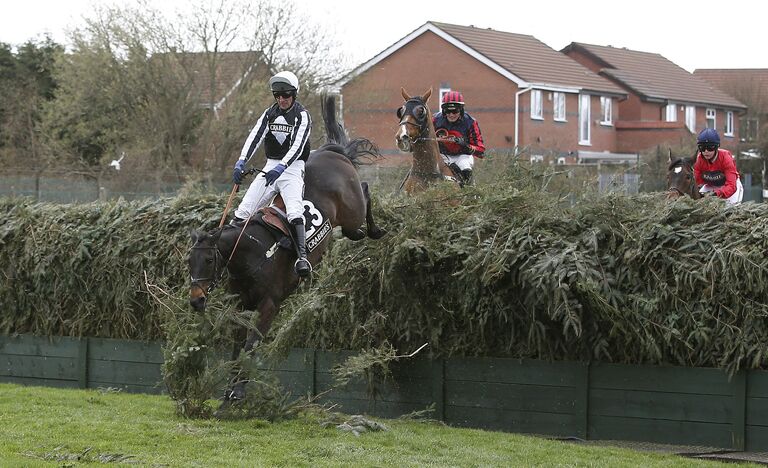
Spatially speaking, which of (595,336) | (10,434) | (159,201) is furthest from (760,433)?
(159,201)

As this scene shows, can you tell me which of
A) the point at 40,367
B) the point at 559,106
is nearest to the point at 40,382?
the point at 40,367

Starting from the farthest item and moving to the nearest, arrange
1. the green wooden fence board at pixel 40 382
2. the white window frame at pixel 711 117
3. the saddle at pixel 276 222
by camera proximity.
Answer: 1. the white window frame at pixel 711 117
2. the green wooden fence board at pixel 40 382
3. the saddle at pixel 276 222

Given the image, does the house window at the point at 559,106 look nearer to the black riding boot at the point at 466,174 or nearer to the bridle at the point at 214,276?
the black riding boot at the point at 466,174

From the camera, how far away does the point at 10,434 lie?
9.02 meters

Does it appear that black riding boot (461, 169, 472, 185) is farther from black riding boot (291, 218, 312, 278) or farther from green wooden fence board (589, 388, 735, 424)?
green wooden fence board (589, 388, 735, 424)

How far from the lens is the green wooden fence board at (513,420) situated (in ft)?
33.7

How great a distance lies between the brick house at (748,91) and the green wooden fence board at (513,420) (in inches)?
2371

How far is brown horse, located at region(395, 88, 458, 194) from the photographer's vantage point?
1356 cm

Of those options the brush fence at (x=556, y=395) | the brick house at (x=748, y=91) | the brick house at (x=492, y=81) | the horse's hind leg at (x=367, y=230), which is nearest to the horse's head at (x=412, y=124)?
the horse's hind leg at (x=367, y=230)

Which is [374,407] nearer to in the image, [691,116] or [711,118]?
[691,116]

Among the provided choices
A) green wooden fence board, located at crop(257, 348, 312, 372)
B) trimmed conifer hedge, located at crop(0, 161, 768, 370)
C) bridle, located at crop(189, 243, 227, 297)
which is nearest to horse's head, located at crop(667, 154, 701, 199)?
trimmed conifer hedge, located at crop(0, 161, 768, 370)

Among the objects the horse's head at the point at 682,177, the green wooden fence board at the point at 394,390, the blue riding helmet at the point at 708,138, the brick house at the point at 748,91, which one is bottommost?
the green wooden fence board at the point at 394,390

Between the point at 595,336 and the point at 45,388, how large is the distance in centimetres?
606

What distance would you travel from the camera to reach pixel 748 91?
75.2 meters
